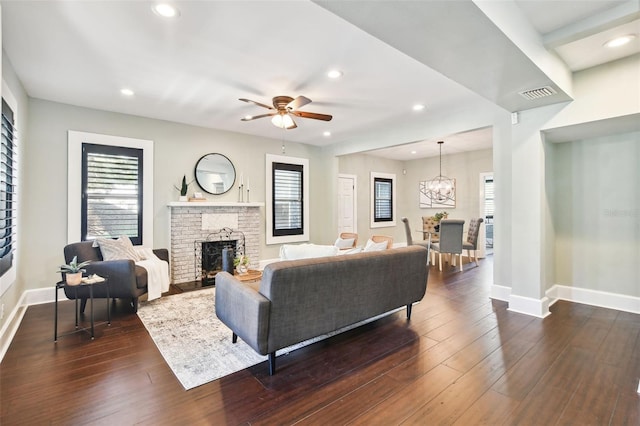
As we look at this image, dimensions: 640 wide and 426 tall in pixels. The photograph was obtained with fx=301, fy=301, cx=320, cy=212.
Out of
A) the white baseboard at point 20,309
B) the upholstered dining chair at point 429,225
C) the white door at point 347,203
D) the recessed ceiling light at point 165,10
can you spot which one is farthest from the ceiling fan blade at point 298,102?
the upholstered dining chair at point 429,225

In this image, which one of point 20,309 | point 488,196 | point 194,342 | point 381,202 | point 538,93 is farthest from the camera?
point 381,202

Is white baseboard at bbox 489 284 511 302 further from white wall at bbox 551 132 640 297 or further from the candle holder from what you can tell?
the candle holder

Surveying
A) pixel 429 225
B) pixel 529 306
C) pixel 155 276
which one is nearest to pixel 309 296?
pixel 155 276

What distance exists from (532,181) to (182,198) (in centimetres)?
500

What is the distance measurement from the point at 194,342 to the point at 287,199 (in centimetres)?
396

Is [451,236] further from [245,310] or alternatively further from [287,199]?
[245,310]

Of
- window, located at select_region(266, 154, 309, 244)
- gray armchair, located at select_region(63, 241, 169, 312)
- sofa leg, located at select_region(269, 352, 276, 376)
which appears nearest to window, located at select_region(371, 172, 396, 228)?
window, located at select_region(266, 154, 309, 244)

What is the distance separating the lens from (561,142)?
4.07m

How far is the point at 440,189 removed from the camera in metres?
7.96

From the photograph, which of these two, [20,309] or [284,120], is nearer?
[20,309]

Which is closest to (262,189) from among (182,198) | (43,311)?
(182,198)

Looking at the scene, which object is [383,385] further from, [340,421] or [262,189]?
[262,189]

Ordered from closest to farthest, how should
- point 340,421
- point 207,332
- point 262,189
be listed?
point 340,421, point 207,332, point 262,189

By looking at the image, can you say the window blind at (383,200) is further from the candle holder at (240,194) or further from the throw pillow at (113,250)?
the throw pillow at (113,250)
